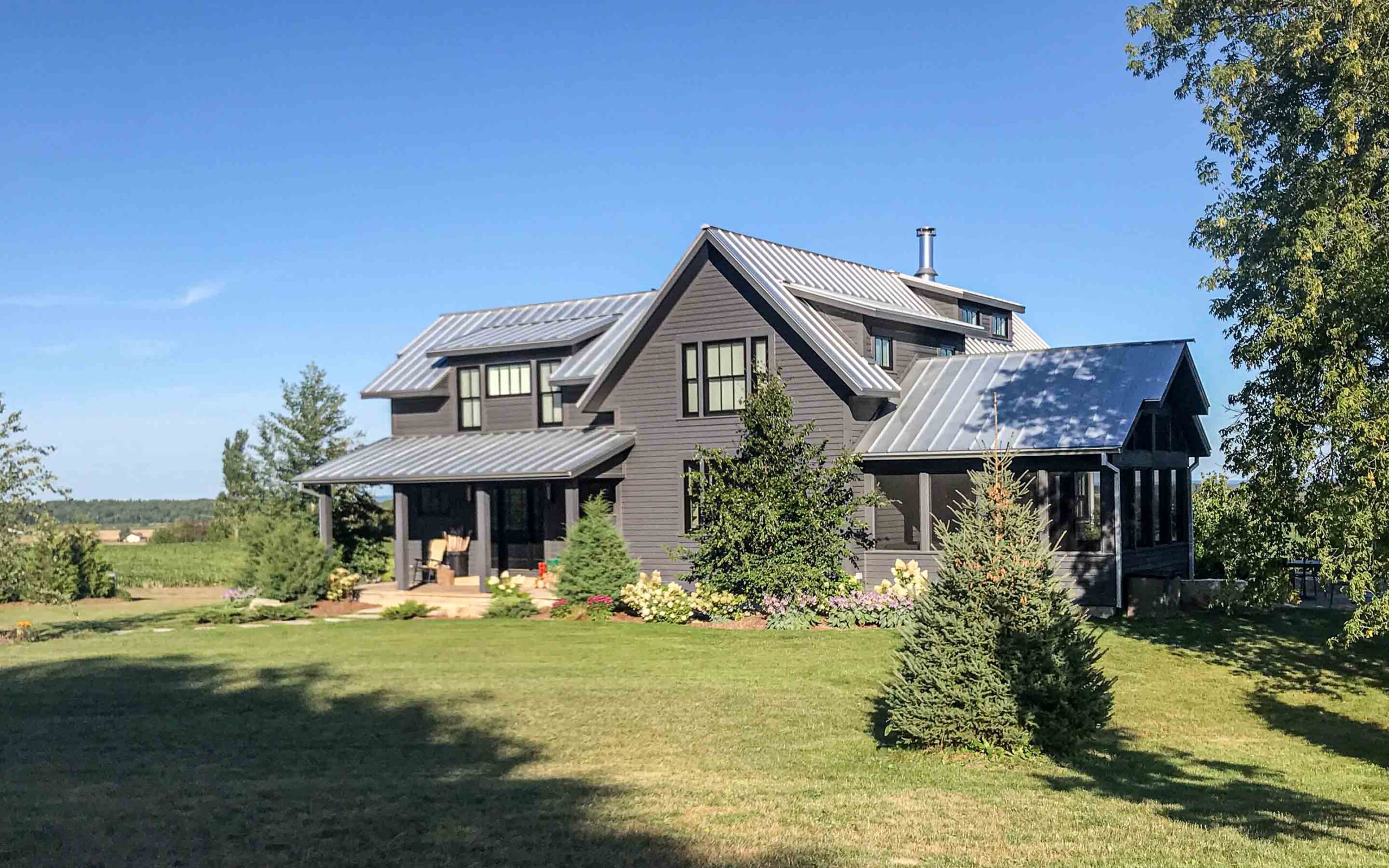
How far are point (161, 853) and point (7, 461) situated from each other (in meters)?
18.9

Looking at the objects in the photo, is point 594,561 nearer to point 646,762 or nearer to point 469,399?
point 469,399

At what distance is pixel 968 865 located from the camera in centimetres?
891

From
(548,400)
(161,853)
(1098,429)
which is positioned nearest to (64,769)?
(161,853)

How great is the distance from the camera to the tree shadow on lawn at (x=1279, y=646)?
61.1 feet

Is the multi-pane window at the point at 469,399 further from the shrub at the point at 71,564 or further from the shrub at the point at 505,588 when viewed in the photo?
the shrub at the point at 71,564

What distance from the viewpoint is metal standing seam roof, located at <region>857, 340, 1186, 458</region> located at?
83.1 ft

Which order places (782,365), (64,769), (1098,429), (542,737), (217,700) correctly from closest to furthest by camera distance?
(64,769) → (542,737) → (217,700) → (1098,429) → (782,365)

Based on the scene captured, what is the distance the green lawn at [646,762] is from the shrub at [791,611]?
227 cm

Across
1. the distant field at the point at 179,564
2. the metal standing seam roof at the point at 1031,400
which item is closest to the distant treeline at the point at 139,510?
the distant field at the point at 179,564

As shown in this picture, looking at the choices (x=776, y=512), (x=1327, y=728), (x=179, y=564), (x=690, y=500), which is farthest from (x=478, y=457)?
(x=1327, y=728)

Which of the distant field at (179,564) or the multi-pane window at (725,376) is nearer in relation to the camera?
the multi-pane window at (725,376)

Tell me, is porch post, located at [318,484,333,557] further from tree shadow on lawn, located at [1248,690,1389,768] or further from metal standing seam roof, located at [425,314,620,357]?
tree shadow on lawn, located at [1248,690,1389,768]

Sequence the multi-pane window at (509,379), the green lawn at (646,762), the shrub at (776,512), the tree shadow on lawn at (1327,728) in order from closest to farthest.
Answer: the green lawn at (646,762)
the tree shadow on lawn at (1327,728)
the shrub at (776,512)
the multi-pane window at (509,379)

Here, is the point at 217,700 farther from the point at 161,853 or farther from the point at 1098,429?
the point at 1098,429
